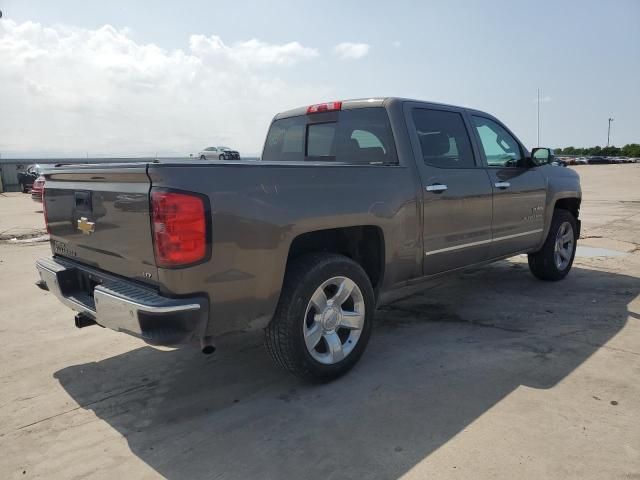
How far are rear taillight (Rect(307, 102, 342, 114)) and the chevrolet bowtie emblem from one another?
2165 mm

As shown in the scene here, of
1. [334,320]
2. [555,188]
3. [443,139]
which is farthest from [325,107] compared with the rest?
[555,188]

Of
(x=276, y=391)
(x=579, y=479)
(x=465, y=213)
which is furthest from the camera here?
(x=465, y=213)

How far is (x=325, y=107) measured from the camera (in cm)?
432

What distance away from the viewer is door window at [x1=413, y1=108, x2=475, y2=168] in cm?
402

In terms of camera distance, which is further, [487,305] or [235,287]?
[487,305]

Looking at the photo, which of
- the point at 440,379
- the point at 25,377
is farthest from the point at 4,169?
the point at 440,379

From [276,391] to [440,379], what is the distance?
1066 mm

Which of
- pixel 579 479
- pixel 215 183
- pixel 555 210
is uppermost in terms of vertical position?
pixel 215 183

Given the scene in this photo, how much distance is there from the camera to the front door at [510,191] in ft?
15.3

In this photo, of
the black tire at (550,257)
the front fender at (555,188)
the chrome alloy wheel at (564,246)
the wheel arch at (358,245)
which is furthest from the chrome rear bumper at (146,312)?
the chrome alloy wheel at (564,246)

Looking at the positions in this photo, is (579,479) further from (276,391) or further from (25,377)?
(25,377)

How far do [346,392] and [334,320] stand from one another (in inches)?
18.1

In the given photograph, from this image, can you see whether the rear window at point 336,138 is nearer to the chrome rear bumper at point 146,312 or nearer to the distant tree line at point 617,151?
the chrome rear bumper at point 146,312

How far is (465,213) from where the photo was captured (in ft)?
13.8
